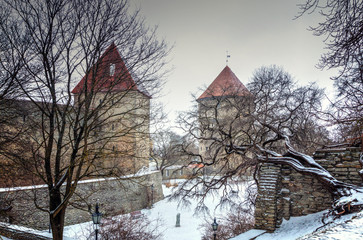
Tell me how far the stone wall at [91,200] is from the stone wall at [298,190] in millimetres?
5074

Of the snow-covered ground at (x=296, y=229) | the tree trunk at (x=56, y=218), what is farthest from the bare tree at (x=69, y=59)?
the snow-covered ground at (x=296, y=229)

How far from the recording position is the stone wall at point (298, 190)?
613 centimetres

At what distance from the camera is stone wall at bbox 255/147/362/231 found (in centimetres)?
613

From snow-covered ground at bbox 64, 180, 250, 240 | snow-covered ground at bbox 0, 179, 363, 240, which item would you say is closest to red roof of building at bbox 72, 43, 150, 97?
snow-covered ground at bbox 0, 179, 363, 240

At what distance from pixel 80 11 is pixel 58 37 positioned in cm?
80

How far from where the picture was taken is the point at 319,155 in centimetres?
660

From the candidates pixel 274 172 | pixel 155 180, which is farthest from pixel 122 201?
pixel 274 172

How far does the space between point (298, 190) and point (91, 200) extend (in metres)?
12.8

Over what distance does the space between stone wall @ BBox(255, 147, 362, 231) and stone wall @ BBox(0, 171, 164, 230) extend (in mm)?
5074

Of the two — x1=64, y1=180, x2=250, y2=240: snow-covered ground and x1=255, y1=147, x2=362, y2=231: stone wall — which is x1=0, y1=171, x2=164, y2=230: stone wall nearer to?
x1=64, y1=180, x2=250, y2=240: snow-covered ground

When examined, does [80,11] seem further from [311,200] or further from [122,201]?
[122,201]

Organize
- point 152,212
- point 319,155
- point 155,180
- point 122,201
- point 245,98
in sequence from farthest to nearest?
point 155,180 < point 152,212 < point 122,201 < point 245,98 < point 319,155

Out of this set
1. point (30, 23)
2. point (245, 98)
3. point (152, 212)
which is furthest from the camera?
point (152, 212)

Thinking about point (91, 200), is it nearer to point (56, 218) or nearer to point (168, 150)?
point (168, 150)
